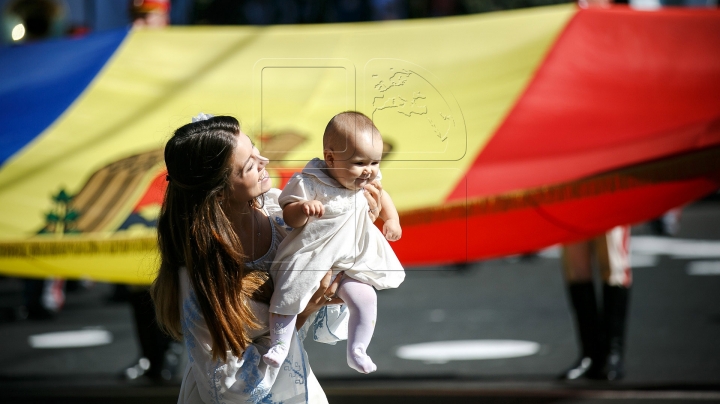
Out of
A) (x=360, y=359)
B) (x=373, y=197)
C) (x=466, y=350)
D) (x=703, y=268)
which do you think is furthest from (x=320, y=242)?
(x=703, y=268)

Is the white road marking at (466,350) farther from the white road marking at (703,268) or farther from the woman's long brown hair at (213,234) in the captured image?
the woman's long brown hair at (213,234)

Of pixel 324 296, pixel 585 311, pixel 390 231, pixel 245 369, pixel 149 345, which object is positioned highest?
pixel 390 231

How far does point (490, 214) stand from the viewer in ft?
10.6

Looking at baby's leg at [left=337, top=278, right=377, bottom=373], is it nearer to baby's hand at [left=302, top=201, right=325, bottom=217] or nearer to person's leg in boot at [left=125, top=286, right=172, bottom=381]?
baby's hand at [left=302, top=201, right=325, bottom=217]

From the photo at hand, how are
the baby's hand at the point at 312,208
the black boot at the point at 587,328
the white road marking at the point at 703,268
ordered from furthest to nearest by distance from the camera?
the white road marking at the point at 703,268 < the black boot at the point at 587,328 < the baby's hand at the point at 312,208

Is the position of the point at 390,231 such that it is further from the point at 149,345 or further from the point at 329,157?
the point at 149,345

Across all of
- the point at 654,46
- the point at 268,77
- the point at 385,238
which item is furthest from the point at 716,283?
the point at 385,238

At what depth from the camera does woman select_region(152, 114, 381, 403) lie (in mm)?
1656

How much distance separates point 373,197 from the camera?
169 centimetres

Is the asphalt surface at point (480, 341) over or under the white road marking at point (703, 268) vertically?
over

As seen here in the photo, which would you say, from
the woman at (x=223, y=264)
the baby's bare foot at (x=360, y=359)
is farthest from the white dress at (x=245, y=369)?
the baby's bare foot at (x=360, y=359)

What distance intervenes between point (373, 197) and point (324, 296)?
21 cm

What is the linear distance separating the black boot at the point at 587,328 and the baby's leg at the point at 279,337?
262cm

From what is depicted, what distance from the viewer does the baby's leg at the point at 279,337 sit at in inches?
65.3
